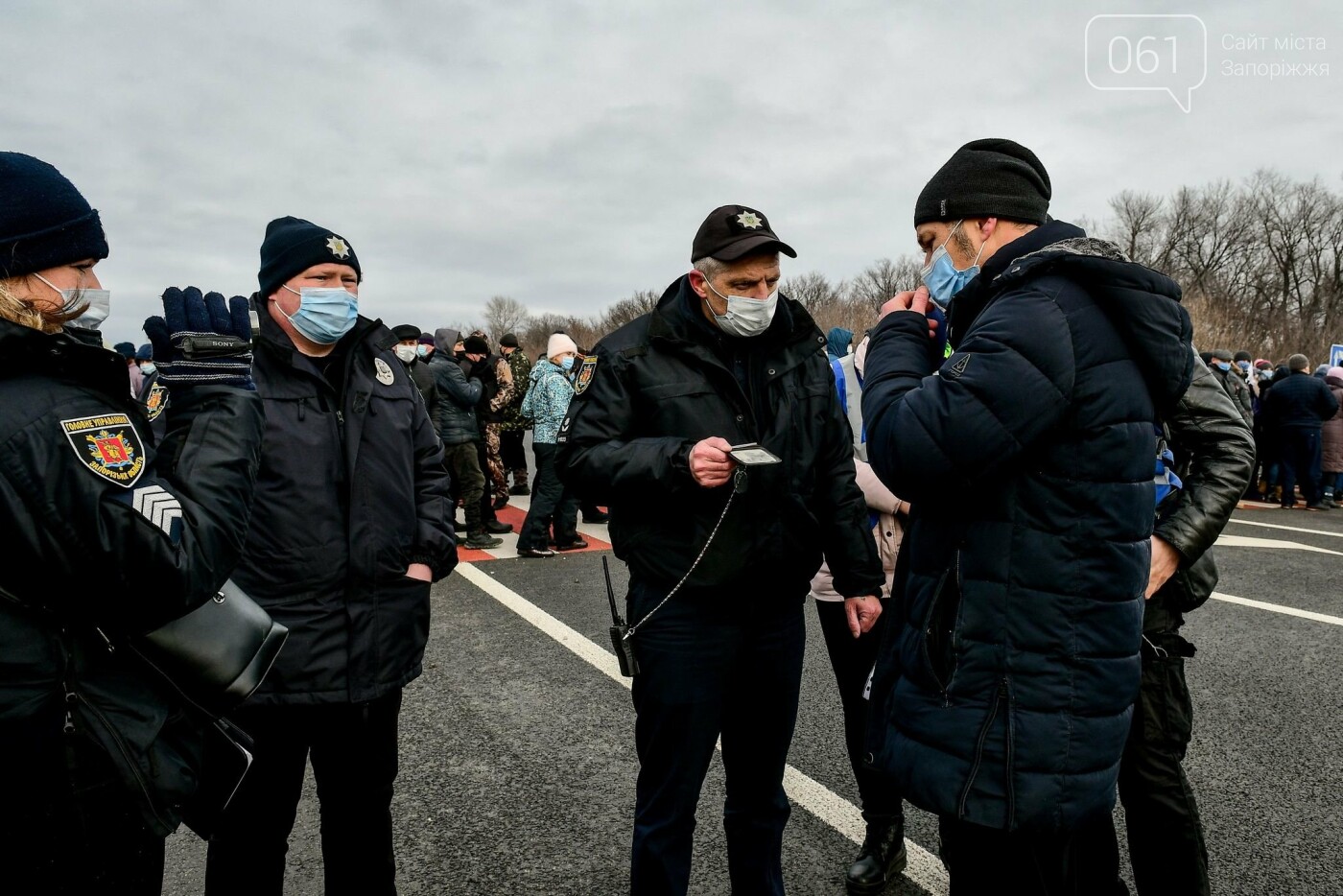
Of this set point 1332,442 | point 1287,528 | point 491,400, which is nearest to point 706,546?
point 491,400

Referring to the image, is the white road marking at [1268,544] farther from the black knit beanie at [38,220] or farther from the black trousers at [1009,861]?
the black knit beanie at [38,220]

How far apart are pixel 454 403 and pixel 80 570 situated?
7442 millimetres

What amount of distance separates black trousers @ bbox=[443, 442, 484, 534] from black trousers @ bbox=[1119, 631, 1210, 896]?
7.08m

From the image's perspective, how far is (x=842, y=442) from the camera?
2648mm

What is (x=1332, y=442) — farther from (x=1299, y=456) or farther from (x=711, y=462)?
(x=711, y=462)

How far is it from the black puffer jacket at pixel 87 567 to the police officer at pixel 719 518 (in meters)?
1.10

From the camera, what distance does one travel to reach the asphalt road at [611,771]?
2938 millimetres

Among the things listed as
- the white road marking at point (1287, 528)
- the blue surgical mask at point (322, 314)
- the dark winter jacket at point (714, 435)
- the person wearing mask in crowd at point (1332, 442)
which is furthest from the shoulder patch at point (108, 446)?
the person wearing mask in crowd at point (1332, 442)

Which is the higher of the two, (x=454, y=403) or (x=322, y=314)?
(x=322, y=314)

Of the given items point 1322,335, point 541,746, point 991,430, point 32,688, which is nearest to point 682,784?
point 991,430

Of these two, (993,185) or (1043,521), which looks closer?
(1043,521)

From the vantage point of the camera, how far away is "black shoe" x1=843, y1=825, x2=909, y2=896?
9.17 ft

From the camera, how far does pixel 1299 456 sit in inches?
473

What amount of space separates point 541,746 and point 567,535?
4.66m
